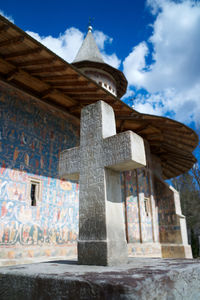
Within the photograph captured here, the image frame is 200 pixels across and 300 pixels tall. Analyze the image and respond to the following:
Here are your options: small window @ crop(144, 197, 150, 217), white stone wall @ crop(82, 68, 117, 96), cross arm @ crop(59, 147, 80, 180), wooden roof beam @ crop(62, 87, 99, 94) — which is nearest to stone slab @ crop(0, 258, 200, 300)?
cross arm @ crop(59, 147, 80, 180)

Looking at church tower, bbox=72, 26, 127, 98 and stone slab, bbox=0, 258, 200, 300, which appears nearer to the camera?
stone slab, bbox=0, 258, 200, 300

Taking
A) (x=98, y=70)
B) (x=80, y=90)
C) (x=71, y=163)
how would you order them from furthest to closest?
(x=98, y=70) → (x=80, y=90) → (x=71, y=163)

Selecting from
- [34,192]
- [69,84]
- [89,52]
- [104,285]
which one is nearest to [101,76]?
[89,52]

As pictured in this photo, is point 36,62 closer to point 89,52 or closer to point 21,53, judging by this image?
point 21,53

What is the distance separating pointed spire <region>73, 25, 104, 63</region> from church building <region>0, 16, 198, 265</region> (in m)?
6.61

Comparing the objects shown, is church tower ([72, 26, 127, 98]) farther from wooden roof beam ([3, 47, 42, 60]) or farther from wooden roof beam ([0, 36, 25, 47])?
wooden roof beam ([0, 36, 25, 47])

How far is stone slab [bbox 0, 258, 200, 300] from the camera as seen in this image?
6.35 feet

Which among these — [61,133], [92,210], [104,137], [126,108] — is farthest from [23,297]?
[126,108]

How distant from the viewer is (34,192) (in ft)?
24.5

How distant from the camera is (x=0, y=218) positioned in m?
6.26

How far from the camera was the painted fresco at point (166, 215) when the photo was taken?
39.2 feet

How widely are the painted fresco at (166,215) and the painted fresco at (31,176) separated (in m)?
5.87

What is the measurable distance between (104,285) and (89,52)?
16.4m

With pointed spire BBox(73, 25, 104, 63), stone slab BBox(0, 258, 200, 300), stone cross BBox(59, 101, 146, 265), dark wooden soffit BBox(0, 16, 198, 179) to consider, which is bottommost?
stone slab BBox(0, 258, 200, 300)
